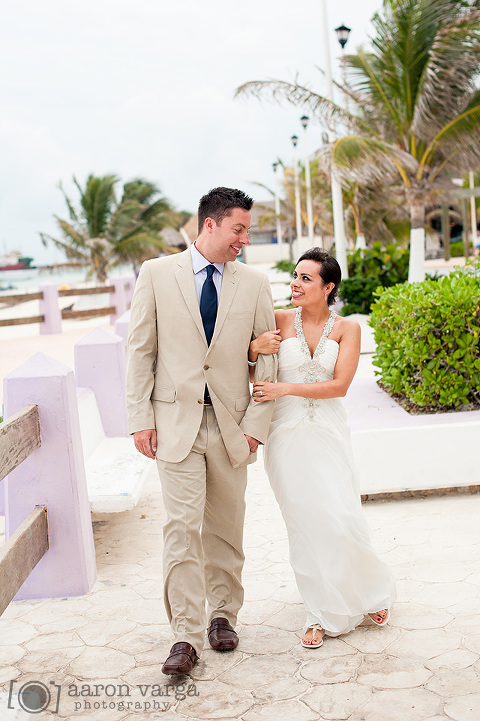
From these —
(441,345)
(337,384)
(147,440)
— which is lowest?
(441,345)

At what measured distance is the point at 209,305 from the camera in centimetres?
360

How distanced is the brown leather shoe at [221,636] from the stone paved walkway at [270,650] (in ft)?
0.13

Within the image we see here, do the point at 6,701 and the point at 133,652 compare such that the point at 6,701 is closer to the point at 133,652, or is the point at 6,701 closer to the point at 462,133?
the point at 133,652

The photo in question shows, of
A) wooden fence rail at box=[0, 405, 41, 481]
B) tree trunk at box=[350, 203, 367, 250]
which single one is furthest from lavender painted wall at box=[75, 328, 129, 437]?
tree trunk at box=[350, 203, 367, 250]

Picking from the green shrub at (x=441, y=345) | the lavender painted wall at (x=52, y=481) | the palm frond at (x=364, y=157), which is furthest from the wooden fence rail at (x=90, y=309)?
the lavender painted wall at (x=52, y=481)

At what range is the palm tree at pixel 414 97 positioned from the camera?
14.8 metres

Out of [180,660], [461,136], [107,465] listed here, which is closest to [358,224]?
[461,136]

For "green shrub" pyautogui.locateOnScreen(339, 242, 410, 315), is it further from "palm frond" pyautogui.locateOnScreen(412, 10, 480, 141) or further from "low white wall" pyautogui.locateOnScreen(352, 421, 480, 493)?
"low white wall" pyautogui.locateOnScreen(352, 421, 480, 493)

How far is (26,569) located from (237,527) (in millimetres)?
1099

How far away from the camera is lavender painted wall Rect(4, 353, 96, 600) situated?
4.32m

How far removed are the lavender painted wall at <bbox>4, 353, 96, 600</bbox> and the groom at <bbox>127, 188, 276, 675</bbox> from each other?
930mm

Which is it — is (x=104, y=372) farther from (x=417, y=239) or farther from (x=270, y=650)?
(x=417, y=239)

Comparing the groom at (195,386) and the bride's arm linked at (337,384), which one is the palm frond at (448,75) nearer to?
the bride's arm linked at (337,384)

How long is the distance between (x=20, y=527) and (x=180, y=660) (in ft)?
3.84
